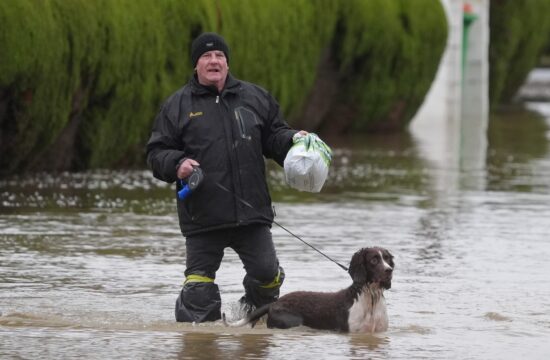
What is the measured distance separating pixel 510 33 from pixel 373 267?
26.5 m

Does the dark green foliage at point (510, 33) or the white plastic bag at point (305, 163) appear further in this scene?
the dark green foliage at point (510, 33)

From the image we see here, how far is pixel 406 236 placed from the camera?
1268 cm

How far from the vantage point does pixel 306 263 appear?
11.1 metres

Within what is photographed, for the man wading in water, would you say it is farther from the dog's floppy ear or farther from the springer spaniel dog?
the dog's floppy ear

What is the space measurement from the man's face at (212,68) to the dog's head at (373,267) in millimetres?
1219

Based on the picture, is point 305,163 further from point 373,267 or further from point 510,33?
point 510,33

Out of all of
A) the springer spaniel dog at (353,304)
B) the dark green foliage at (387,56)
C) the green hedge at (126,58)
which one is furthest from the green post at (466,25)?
the springer spaniel dog at (353,304)

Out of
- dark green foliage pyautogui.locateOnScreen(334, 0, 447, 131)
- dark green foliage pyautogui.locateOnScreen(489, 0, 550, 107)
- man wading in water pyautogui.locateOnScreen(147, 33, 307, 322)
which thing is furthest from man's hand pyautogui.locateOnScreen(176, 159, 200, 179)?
dark green foliage pyautogui.locateOnScreen(489, 0, 550, 107)

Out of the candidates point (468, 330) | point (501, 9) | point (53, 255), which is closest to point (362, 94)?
point (501, 9)

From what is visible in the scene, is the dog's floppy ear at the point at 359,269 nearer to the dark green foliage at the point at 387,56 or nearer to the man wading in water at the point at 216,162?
the man wading in water at the point at 216,162

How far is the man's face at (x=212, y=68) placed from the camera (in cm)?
838

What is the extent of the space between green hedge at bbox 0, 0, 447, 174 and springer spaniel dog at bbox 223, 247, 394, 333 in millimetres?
7226

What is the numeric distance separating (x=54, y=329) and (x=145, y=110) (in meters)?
9.60

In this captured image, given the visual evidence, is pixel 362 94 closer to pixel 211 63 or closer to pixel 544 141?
pixel 544 141
